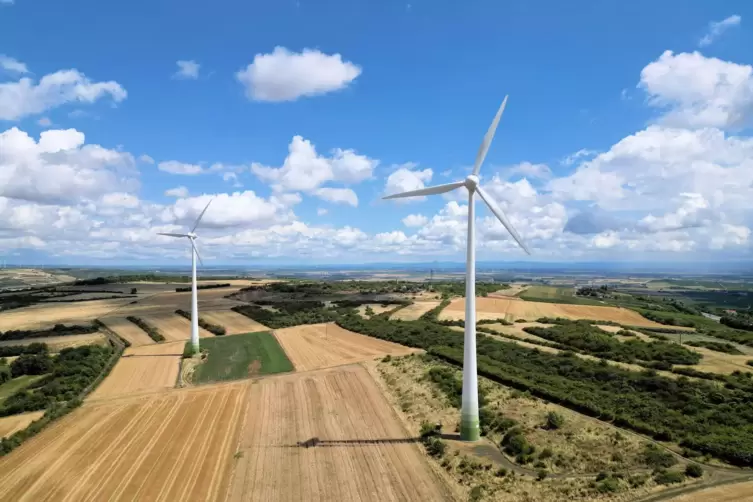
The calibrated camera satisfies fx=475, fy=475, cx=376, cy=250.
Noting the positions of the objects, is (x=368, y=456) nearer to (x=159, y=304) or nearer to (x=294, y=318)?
(x=294, y=318)

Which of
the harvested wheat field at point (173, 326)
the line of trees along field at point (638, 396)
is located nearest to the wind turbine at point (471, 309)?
the line of trees along field at point (638, 396)

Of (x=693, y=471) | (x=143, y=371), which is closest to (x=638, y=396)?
(x=693, y=471)

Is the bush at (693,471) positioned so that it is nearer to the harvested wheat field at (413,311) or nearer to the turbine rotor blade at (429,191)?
the turbine rotor blade at (429,191)

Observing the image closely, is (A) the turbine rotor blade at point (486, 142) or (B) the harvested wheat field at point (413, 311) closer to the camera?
(A) the turbine rotor blade at point (486, 142)

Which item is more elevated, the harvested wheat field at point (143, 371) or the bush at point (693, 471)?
the bush at point (693, 471)

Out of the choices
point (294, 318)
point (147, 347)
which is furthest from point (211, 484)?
point (294, 318)

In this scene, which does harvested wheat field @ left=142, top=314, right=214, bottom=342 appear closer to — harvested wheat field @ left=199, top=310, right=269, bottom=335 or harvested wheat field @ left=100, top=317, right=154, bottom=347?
harvested wheat field @ left=100, top=317, right=154, bottom=347
